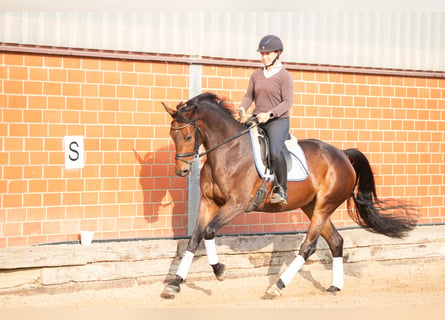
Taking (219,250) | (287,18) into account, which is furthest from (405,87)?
(219,250)

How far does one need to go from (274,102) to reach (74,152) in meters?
2.72

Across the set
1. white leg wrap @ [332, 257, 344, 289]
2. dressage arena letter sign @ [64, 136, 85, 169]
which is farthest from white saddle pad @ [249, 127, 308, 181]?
dressage arena letter sign @ [64, 136, 85, 169]

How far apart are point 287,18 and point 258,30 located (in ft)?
1.71

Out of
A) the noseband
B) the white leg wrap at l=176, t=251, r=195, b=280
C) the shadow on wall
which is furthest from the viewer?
the shadow on wall

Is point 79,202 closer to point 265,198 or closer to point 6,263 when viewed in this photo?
point 6,263

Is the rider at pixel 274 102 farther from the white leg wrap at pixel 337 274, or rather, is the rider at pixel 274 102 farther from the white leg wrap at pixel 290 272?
the white leg wrap at pixel 337 274

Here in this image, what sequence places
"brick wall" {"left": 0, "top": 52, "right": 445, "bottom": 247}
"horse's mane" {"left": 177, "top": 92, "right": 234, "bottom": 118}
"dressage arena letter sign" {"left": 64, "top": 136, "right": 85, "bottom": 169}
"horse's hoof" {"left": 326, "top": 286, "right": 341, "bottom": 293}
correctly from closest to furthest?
"horse's mane" {"left": 177, "top": 92, "right": 234, "bottom": 118} < "horse's hoof" {"left": 326, "top": 286, "right": 341, "bottom": 293} < "brick wall" {"left": 0, "top": 52, "right": 445, "bottom": 247} < "dressage arena letter sign" {"left": 64, "top": 136, "right": 85, "bottom": 169}

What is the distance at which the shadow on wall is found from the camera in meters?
7.79

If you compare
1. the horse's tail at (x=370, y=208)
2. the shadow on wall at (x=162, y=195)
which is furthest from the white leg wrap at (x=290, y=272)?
the shadow on wall at (x=162, y=195)

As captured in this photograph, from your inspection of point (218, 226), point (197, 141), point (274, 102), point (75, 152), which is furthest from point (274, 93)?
point (75, 152)

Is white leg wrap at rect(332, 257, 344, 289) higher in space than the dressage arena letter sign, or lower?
lower

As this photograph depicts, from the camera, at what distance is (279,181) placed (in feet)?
20.9

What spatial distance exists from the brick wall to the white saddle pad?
1.54 meters

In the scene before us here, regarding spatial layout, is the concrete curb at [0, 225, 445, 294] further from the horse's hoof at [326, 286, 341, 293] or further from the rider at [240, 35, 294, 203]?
the rider at [240, 35, 294, 203]
